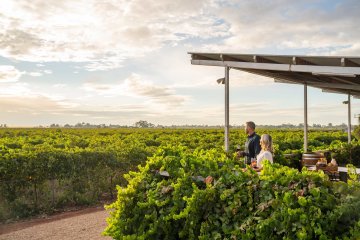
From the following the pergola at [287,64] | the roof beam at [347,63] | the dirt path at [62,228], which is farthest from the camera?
the dirt path at [62,228]

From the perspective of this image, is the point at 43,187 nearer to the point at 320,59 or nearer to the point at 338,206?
the point at 320,59

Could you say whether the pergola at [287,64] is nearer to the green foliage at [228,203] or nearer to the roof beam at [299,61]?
the roof beam at [299,61]

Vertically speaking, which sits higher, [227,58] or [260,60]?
[227,58]

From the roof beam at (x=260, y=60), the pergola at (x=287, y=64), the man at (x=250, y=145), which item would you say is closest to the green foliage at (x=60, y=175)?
the man at (x=250, y=145)

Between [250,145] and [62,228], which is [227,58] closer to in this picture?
[250,145]

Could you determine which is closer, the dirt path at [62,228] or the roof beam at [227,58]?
the dirt path at [62,228]

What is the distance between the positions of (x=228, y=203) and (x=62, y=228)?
5360 millimetres

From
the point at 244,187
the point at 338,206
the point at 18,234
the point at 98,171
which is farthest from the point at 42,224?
the point at 338,206

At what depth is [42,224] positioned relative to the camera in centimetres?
980

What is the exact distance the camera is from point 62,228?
9.23 meters

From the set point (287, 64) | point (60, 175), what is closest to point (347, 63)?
point (287, 64)

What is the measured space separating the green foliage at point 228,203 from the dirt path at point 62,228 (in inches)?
107

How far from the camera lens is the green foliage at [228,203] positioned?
429 centimetres

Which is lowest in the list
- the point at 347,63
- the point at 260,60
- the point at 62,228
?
the point at 62,228
